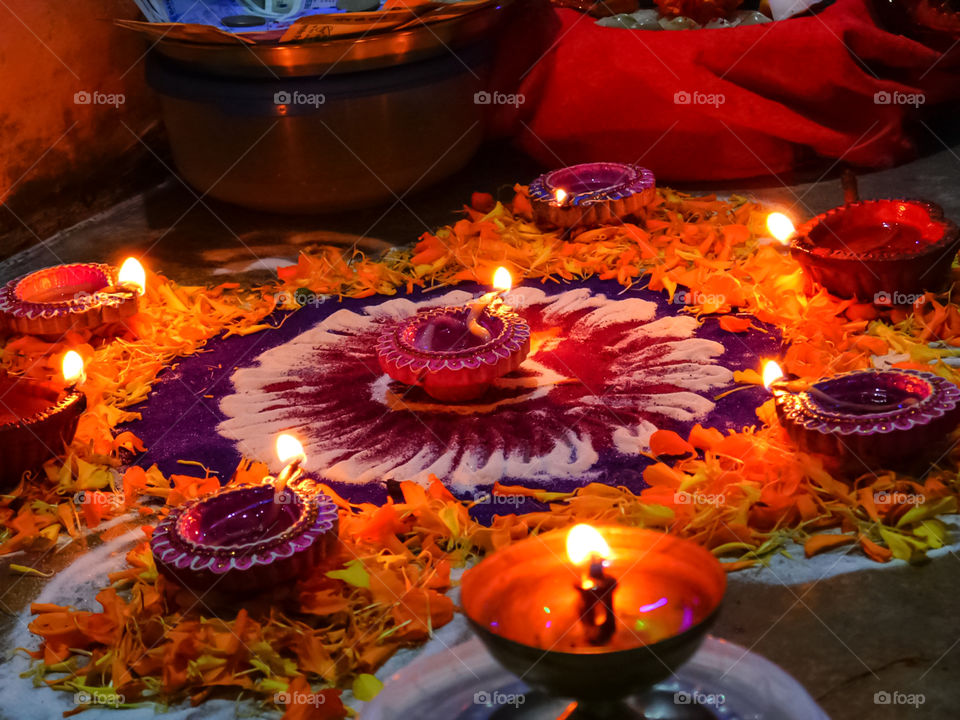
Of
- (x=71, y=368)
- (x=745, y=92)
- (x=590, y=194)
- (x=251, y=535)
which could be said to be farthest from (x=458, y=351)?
(x=745, y=92)

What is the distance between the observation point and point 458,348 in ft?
7.84

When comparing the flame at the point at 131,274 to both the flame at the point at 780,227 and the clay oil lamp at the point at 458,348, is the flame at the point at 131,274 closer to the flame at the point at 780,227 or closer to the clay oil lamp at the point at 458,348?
the clay oil lamp at the point at 458,348

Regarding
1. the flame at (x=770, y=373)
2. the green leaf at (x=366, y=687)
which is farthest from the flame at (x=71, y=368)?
the flame at (x=770, y=373)

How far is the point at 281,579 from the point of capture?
1.73m

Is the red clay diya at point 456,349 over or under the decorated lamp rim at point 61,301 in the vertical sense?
under

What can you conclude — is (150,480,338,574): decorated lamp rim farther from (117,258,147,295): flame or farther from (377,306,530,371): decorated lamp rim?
(117,258,147,295): flame

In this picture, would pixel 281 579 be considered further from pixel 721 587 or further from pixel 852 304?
pixel 852 304

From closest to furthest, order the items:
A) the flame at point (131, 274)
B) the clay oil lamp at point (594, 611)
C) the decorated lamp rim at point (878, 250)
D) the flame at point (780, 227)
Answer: the clay oil lamp at point (594, 611), the decorated lamp rim at point (878, 250), the flame at point (780, 227), the flame at point (131, 274)

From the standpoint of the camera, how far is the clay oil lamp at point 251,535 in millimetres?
1700

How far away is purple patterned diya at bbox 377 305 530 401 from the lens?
231 cm

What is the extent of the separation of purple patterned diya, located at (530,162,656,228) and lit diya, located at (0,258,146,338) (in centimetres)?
121

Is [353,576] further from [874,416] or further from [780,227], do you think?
[780,227]

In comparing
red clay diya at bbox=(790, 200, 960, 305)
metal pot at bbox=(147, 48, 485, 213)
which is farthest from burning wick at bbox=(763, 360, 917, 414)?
metal pot at bbox=(147, 48, 485, 213)

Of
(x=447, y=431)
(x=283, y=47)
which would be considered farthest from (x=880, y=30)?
(x=447, y=431)
